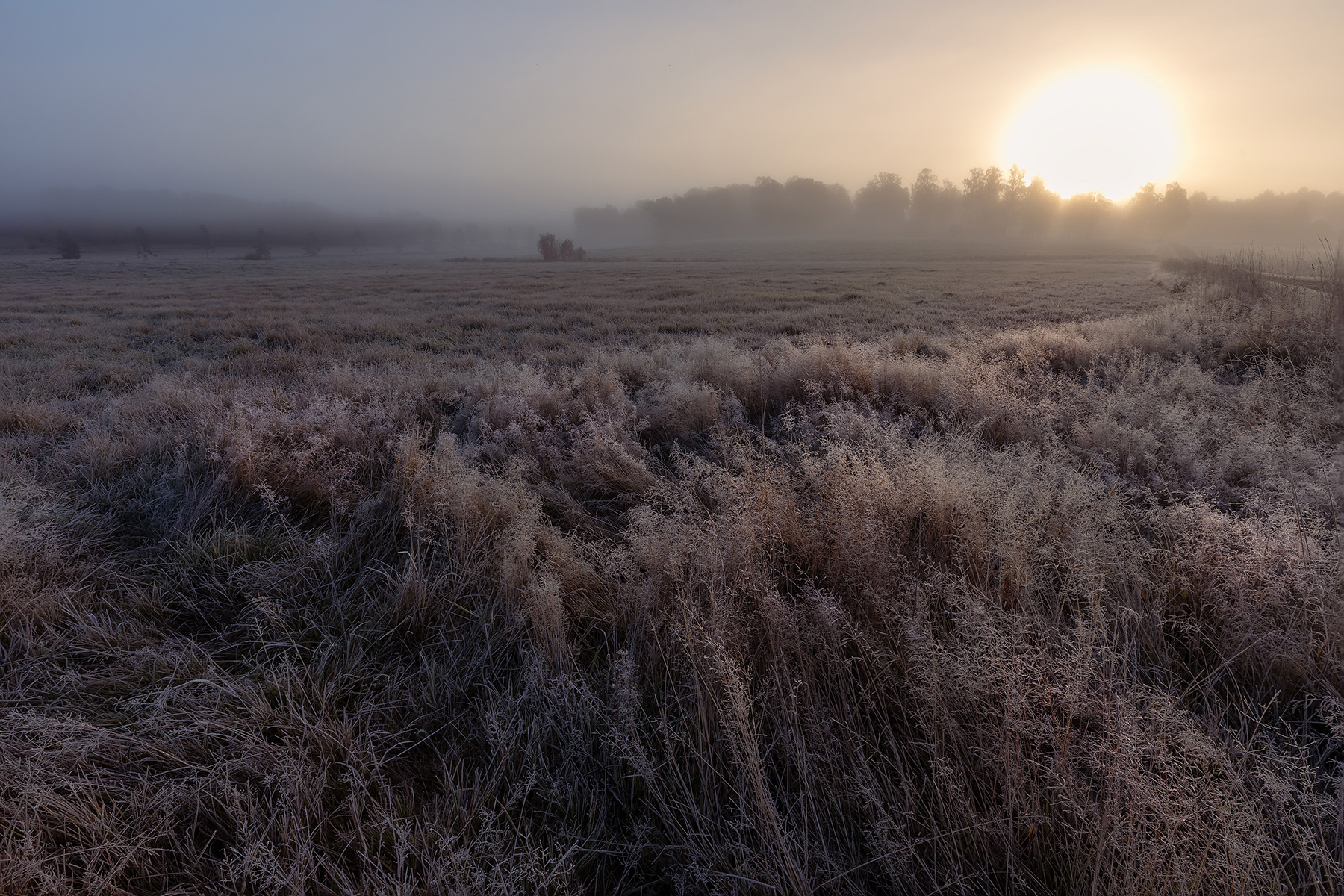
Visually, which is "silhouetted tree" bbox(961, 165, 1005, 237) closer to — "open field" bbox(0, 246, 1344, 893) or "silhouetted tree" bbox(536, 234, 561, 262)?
"silhouetted tree" bbox(536, 234, 561, 262)

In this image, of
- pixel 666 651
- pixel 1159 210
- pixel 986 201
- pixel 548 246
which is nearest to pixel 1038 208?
pixel 986 201

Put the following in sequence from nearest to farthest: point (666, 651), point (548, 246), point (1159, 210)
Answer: point (666, 651)
point (548, 246)
point (1159, 210)

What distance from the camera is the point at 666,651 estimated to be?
89.4 inches

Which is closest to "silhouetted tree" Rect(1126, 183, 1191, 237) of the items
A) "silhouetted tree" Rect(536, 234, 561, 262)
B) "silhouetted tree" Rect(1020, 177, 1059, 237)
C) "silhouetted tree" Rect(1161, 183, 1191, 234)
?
"silhouetted tree" Rect(1161, 183, 1191, 234)

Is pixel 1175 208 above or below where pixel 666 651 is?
above

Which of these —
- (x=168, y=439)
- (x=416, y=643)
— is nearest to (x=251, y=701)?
(x=416, y=643)

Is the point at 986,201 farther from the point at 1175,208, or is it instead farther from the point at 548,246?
the point at 548,246

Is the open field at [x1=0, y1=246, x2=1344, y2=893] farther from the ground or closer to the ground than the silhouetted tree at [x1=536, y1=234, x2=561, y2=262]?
closer to the ground

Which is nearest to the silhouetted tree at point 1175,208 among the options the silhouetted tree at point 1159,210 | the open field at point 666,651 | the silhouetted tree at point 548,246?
the silhouetted tree at point 1159,210

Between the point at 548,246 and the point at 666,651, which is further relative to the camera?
the point at 548,246

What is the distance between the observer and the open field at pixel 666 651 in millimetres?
1517

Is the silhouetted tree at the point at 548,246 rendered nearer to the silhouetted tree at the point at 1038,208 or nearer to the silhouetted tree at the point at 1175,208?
the silhouetted tree at the point at 1038,208

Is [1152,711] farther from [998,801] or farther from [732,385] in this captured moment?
[732,385]

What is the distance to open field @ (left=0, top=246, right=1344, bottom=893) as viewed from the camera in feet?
4.98
